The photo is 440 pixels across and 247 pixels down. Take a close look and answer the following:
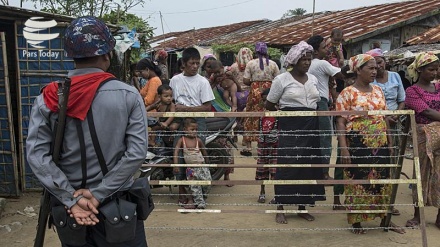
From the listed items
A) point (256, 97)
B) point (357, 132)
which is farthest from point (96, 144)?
point (256, 97)

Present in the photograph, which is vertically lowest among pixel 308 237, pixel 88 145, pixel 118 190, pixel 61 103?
pixel 308 237

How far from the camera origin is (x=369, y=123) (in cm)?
440

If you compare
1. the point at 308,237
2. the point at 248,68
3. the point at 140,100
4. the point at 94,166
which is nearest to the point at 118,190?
the point at 94,166

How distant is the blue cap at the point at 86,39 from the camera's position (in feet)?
7.41

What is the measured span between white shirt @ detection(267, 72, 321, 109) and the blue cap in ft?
8.87

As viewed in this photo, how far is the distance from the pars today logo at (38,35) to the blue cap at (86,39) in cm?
387

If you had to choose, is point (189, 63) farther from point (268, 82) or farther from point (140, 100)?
point (140, 100)

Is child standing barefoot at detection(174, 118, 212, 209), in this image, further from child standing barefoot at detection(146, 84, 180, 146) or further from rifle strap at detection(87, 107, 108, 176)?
rifle strap at detection(87, 107, 108, 176)

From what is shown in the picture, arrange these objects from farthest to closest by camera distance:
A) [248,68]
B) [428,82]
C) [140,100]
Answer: [248,68]
[428,82]
[140,100]

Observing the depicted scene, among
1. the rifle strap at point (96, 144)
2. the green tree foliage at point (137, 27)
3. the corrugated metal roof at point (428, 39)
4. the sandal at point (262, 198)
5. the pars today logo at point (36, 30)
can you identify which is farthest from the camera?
the corrugated metal roof at point (428, 39)

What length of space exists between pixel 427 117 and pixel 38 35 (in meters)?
4.47

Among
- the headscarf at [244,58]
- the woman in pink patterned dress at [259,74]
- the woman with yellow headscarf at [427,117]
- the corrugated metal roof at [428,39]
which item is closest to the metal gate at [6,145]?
the woman in pink patterned dress at [259,74]

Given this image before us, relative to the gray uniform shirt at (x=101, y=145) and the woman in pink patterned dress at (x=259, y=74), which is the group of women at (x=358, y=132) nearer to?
the woman in pink patterned dress at (x=259, y=74)

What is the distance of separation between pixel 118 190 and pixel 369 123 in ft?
9.15
